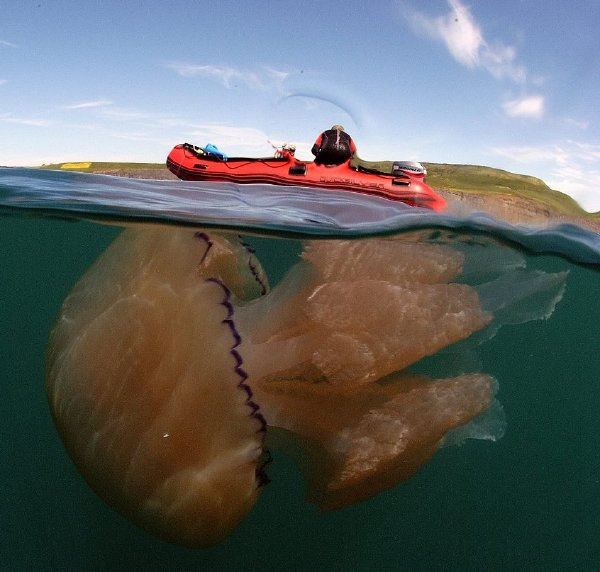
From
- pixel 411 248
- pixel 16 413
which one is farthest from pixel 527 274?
pixel 16 413

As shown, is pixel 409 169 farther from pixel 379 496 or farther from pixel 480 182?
pixel 379 496

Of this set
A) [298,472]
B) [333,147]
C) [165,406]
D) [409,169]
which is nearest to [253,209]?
[333,147]

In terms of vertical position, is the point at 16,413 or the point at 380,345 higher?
the point at 380,345

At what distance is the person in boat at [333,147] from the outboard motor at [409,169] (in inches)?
25.0

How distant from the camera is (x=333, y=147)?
7.38 metres

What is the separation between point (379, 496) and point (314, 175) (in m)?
4.37

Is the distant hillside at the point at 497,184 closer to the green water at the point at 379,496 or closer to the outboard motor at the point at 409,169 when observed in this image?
the outboard motor at the point at 409,169

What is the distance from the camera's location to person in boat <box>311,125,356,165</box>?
7.30 m

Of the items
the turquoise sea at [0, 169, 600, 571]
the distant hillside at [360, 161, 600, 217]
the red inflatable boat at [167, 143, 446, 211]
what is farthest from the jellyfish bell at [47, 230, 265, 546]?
the distant hillside at [360, 161, 600, 217]

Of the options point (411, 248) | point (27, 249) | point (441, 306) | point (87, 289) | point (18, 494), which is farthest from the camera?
point (27, 249)

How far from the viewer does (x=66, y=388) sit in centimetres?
314

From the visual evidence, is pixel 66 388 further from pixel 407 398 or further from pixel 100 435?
pixel 407 398

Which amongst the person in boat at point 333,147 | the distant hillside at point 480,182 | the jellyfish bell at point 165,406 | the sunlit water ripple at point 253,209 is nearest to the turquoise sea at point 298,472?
the sunlit water ripple at point 253,209

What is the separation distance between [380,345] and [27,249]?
424 inches
